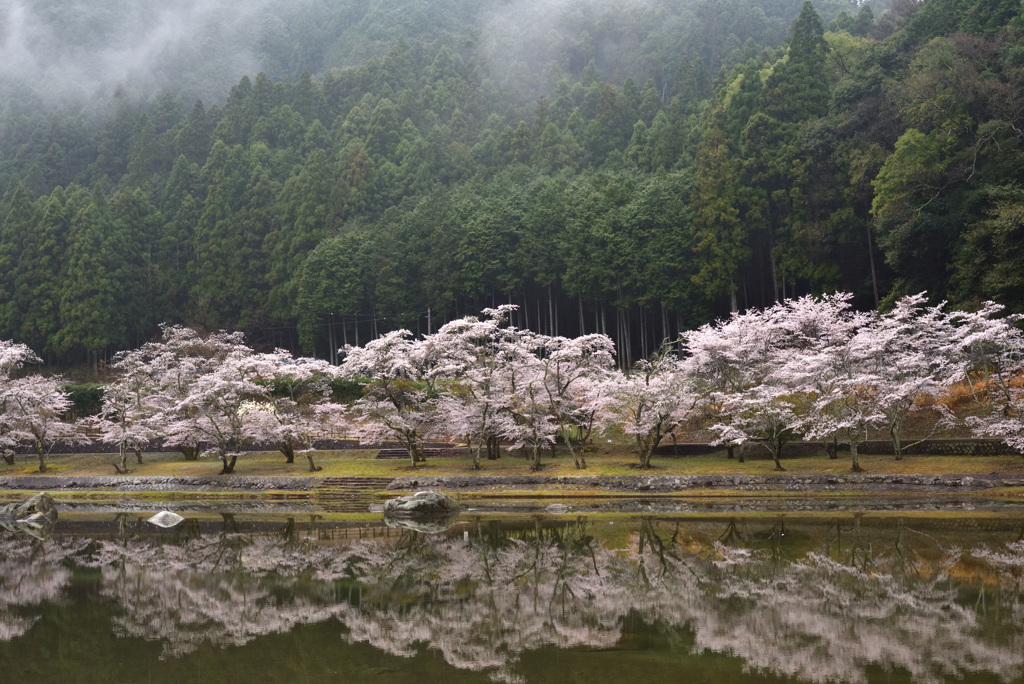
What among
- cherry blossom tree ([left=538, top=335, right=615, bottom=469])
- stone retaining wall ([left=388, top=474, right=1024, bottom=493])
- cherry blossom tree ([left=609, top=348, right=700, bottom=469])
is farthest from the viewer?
cherry blossom tree ([left=538, top=335, right=615, bottom=469])

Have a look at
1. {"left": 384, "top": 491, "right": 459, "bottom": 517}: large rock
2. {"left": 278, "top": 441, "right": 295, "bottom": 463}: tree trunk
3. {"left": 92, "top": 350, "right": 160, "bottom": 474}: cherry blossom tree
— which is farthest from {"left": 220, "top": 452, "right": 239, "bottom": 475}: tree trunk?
{"left": 384, "top": 491, "right": 459, "bottom": 517}: large rock

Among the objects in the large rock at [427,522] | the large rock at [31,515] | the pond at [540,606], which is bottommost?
the large rock at [427,522]

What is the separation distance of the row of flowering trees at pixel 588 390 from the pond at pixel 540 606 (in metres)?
8.58

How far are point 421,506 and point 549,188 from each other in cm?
3120

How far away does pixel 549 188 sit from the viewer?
169 ft

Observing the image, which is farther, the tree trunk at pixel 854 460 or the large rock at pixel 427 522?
the tree trunk at pixel 854 460

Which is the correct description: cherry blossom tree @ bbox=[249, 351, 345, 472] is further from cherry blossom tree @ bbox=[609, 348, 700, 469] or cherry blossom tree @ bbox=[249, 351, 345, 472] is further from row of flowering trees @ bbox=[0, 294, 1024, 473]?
cherry blossom tree @ bbox=[609, 348, 700, 469]

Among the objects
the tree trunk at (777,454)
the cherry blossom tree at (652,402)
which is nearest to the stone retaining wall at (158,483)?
the cherry blossom tree at (652,402)

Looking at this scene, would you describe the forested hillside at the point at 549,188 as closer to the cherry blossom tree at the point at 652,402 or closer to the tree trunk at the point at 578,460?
the cherry blossom tree at the point at 652,402

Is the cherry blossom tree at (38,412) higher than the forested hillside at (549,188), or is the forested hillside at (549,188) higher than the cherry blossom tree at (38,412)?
the forested hillside at (549,188)

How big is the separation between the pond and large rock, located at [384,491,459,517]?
5.07 m

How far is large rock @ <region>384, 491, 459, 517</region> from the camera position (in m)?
24.1

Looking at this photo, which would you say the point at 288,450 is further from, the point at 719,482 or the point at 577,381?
the point at 719,482

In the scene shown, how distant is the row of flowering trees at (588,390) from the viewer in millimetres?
26812
